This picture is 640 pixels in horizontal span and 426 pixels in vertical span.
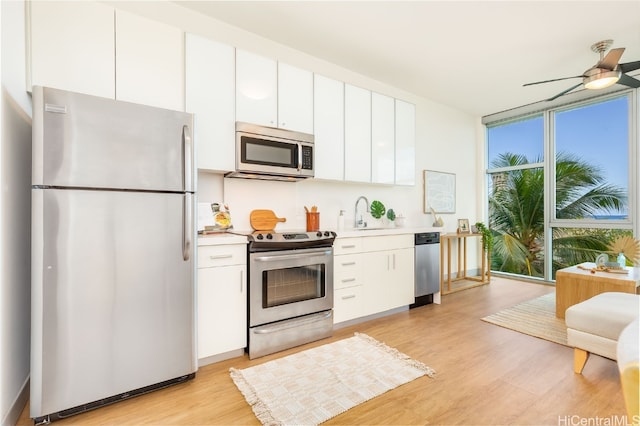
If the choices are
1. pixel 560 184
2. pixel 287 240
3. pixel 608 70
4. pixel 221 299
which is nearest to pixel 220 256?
pixel 221 299

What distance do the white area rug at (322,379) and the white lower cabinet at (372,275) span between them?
507 mm

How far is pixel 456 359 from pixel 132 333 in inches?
89.7

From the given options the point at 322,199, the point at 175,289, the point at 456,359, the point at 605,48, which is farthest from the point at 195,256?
the point at 605,48

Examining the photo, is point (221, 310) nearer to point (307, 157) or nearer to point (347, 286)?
point (347, 286)

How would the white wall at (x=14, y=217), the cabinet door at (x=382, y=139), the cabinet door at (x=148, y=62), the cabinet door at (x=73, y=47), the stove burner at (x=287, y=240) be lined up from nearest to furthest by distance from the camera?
1. the white wall at (x=14, y=217)
2. the cabinet door at (x=73, y=47)
3. the cabinet door at (x=148, y=62)
4. the stove burner at (x=287, y=240)
5. the cabinet door at (x=382, y=139)

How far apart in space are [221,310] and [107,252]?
868mm

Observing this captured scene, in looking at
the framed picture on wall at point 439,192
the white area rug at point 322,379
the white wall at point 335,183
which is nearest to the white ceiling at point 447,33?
the white wall at point 335,183

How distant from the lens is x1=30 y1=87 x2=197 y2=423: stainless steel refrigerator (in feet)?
5.36

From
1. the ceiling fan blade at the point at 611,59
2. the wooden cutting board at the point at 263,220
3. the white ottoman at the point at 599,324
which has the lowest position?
the white ottoman at the point at 599,324

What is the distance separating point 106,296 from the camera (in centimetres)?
176

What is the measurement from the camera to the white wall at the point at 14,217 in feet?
5.13

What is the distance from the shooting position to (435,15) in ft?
8.75

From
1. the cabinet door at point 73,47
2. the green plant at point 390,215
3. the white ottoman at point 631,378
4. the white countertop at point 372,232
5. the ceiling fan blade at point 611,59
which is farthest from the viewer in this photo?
the green plant at point 390,215

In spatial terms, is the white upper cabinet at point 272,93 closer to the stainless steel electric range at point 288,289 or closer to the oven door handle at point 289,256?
the stainless steel electric range at point 288,289
